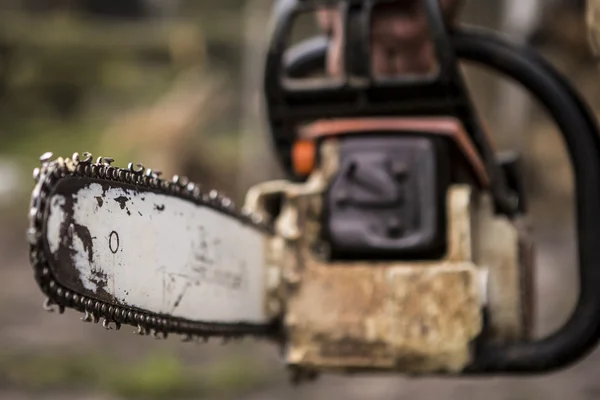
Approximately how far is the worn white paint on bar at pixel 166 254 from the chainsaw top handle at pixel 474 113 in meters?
0.28

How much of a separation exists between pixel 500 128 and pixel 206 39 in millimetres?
4144

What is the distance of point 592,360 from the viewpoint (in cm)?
405

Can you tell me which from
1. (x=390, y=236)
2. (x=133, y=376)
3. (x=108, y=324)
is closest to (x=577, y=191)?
(x=390, y=236)

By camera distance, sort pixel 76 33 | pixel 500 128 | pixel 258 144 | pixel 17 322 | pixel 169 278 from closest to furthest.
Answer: pixel 169 278 → pixel 17 322 → pixel 500 128 → pixel 258 144 → pixel 76 33

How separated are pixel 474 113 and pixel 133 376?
13.2 feet

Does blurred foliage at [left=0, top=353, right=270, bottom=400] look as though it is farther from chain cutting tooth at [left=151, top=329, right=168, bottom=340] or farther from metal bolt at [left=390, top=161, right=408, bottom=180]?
chain cutting tooth at [left=151, top=329, right=168, bottom=340]

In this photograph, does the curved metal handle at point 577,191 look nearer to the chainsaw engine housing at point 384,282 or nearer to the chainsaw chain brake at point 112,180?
the chainsaw engine housing at point 384,282

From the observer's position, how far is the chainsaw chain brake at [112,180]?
71 centimetres

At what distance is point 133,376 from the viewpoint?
4918 mm

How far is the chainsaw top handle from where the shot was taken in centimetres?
124

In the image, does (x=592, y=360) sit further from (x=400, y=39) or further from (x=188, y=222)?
(x=188, y=222)

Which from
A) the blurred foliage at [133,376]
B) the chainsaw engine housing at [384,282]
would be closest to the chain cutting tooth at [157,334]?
the chainsaw engine housing at [384,282]

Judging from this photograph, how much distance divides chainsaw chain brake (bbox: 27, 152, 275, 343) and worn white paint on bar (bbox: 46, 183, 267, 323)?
0.5 inches

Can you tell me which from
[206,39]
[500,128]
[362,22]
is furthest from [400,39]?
[206,39]
